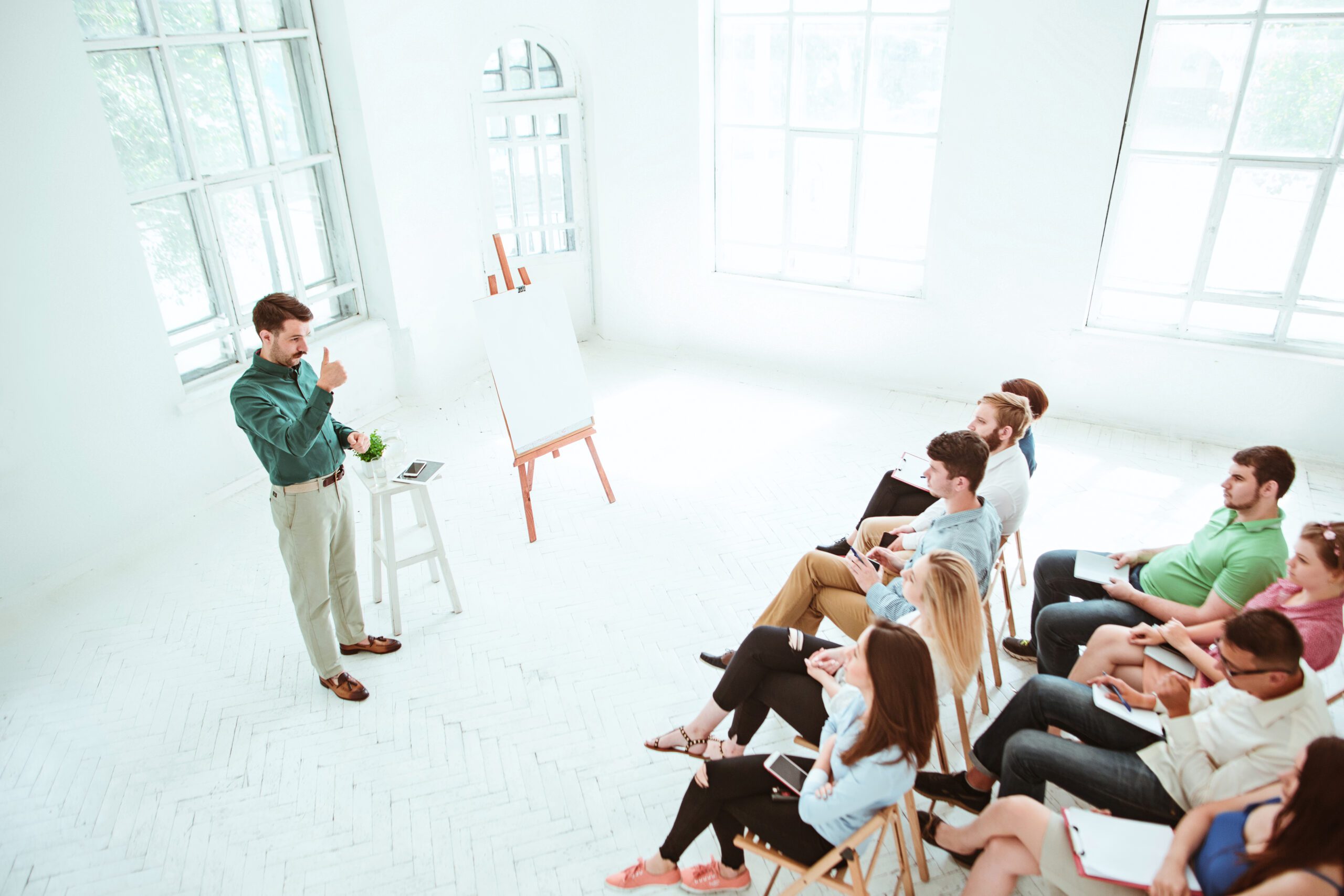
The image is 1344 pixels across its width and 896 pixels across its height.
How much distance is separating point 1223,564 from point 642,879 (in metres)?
2.71

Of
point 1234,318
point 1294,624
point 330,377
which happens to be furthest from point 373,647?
point 1234,318

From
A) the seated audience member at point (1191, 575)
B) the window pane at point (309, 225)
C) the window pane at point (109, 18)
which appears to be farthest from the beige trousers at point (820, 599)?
the window pane at point (109, 18)

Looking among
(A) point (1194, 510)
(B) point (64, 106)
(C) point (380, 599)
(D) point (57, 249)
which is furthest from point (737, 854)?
(B) point (64, 106)

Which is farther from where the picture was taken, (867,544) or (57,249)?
(57,249)

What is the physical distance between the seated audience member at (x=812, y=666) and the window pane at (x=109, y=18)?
5.10 m

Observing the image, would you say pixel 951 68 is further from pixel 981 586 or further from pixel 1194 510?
pixel 981 586

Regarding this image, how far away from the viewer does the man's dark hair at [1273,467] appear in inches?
131

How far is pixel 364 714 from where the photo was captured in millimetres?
4082

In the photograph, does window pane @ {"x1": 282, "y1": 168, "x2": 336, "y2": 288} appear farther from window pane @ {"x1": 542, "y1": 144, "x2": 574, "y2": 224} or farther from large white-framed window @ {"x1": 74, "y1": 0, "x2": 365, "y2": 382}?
window pane @ {"x1": 542, "y1": 144, "x2": 574, "y2": 224}

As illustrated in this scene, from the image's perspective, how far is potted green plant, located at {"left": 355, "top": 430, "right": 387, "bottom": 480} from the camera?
13.9 ft

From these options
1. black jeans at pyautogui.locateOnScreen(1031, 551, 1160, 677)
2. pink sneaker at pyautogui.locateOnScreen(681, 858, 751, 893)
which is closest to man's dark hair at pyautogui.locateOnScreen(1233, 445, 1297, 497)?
black jeans at pyautogui.locateOnScreen(1031, 551, 1160, 677)

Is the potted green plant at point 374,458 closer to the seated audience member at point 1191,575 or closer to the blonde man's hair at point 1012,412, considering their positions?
the blonde man's hair at point 1012,412

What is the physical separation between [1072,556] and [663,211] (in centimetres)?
510

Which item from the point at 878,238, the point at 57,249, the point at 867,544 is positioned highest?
the point at 57,249
